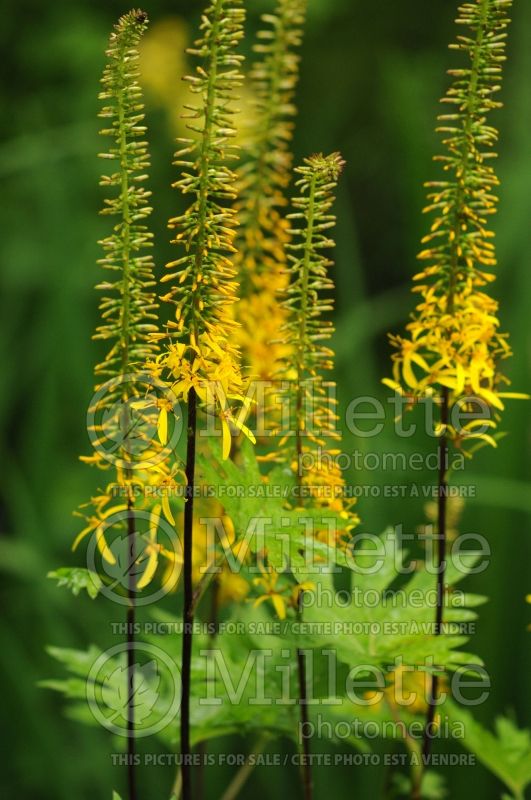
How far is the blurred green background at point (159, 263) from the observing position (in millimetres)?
2512

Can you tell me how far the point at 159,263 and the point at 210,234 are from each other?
314 centimetres

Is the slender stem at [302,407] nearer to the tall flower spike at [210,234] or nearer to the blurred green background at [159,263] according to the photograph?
the tall flower spike at [210,234]

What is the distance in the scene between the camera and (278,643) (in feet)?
5.07

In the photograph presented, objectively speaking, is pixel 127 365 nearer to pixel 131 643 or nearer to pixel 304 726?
pixel 131 643

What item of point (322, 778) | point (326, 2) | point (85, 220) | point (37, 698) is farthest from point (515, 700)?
point (326, 2)

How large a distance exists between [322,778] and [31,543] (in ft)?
3.16

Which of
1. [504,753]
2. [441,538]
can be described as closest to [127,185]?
[441,538]

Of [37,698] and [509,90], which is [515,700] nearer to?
[37,698]

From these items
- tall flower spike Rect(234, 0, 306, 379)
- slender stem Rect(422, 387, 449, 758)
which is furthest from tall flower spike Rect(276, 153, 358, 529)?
tall flower spike Rect(234, 0, 306, 379)

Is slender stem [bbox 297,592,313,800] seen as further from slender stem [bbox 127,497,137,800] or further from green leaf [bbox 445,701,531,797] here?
green leaf [bbox 445,701,531,797]

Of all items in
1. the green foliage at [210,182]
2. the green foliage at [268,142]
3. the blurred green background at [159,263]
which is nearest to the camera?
the green foliage at [210,182]

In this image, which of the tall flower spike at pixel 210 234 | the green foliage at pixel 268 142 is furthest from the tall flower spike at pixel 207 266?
the green foliage at pixel 268 142

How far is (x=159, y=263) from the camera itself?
4.14 meters

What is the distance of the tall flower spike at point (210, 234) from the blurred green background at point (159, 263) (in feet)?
4.64
